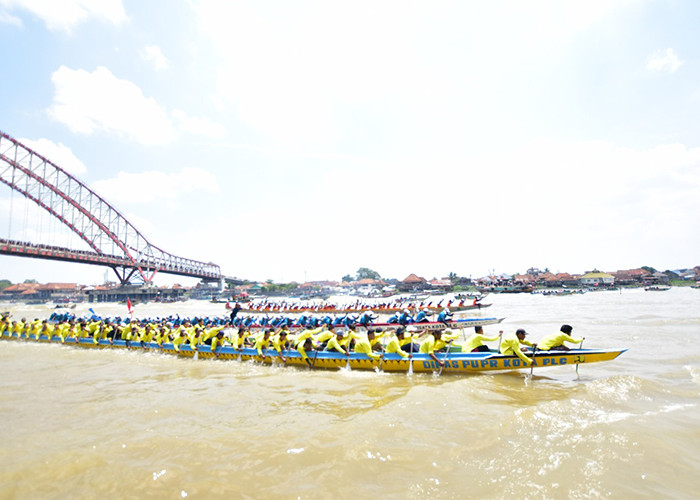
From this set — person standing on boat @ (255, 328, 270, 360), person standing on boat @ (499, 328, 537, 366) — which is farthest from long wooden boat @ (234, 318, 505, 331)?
person standing on boat @ (499, 328, 537, 366)

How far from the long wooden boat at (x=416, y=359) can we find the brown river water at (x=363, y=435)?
281 mm

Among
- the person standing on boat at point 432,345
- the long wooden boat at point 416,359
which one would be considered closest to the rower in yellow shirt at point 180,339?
the long wooden boat at point 416,359

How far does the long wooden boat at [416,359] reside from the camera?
7.74m

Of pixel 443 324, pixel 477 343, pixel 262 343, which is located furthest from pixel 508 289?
pixel 262 343

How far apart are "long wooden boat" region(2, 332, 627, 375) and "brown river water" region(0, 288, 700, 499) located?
28 cm

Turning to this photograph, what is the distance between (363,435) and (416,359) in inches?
152

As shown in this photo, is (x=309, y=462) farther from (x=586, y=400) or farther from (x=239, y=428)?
(x=586, y=400)

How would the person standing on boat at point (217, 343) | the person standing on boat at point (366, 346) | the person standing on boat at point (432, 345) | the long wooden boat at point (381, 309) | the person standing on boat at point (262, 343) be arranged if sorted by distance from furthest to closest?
the long wooden boat at point (381, 309) < the person standing on boat at point (217, 343) < the person standing on boat at point (262, 343) < the person standing on boat at point (366, 346) < the person standing on boat at point (432, 345)

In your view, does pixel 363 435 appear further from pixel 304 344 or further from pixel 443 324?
pixel 443 324

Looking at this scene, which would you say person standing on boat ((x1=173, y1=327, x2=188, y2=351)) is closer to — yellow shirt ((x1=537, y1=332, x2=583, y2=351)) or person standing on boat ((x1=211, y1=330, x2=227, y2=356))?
person standing on boat ((x1=211, y1=330, x2=227, y2=356))

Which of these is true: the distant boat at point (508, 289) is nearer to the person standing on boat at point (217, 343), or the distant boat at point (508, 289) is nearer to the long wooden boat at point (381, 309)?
the long wooden boat at point (381, 309)

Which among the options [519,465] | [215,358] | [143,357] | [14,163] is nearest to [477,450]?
[519,465]

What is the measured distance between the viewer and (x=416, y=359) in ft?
29.5

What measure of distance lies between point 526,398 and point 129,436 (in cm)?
743
